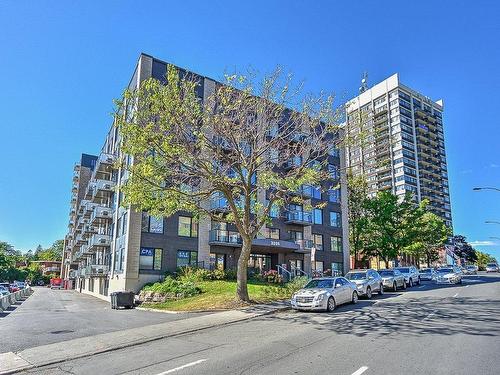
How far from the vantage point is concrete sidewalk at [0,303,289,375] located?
9555 millimetres

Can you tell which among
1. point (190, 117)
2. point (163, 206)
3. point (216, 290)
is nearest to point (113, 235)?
point (216, 290)

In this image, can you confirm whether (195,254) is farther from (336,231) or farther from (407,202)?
(407,202)

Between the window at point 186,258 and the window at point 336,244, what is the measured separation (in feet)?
63.3

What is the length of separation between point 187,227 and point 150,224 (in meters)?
3.31

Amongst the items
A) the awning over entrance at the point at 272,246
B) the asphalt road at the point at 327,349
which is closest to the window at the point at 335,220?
the awning over entrance at the point at 272,246

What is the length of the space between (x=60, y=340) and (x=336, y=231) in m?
39.3

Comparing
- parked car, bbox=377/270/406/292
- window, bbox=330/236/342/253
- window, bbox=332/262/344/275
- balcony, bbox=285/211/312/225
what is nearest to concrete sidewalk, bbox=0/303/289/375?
parked car, bbox=377/270/406/292

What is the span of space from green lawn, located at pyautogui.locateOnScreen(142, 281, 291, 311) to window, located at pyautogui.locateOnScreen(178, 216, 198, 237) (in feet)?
26.7

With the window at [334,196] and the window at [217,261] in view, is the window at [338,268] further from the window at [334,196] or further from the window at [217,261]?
the window at [217,261]

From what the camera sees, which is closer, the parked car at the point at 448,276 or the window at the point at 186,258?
the window at the point at 186,258

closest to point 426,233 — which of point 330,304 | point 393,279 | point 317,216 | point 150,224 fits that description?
point 317,216

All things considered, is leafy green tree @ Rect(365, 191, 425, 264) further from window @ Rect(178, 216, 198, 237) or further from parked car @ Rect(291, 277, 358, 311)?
parked car @ Rect(291, 277, 358, 311)

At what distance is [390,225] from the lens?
49.4m

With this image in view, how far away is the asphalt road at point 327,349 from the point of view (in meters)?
7.69
